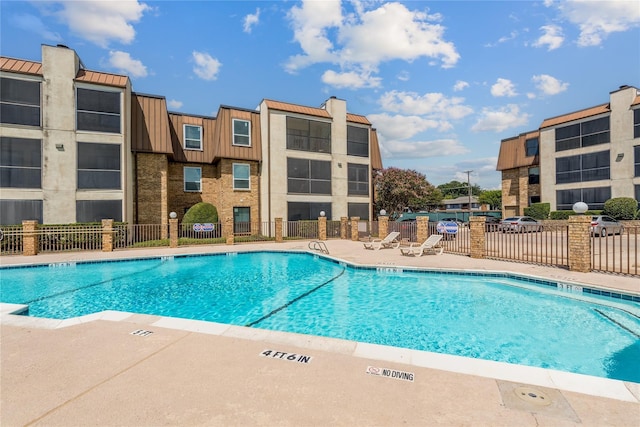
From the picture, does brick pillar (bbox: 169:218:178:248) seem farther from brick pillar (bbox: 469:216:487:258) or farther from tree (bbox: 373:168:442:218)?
tree (bbox: 373:168:442:218)

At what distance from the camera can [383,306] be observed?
300 inches

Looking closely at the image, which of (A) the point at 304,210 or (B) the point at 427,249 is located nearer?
(B) the point at 427,249

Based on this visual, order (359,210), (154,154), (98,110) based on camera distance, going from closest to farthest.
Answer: (98,110) → (154,154) → (359,210)

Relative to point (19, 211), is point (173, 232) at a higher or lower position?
lower

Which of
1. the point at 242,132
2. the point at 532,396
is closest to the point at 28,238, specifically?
the point at 242,132

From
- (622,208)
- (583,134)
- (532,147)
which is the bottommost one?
(622,208)

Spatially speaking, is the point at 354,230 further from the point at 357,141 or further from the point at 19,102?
the point at 19,102

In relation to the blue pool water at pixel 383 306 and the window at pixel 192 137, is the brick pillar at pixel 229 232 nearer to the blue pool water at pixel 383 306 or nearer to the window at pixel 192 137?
the blue pool water at pixel 383 306

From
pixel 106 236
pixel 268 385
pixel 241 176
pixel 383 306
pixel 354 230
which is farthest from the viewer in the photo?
pixel 241 176

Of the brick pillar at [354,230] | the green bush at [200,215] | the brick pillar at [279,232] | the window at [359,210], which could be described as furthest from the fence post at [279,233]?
the window at [359,210]

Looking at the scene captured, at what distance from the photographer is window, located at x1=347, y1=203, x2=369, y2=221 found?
1003 inches

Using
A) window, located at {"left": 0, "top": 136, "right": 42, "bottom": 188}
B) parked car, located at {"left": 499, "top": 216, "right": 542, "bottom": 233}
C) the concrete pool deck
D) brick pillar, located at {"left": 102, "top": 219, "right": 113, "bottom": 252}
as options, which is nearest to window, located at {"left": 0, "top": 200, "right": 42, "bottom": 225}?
window, located at {"left": 0, "top": 136, "right": 42, "bottom": 188}

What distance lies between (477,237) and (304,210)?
1339 cm

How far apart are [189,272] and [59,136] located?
12.6 meters
